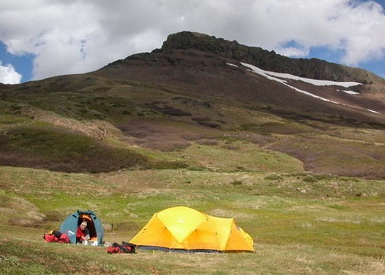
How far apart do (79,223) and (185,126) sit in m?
82.0

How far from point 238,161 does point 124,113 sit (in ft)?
150

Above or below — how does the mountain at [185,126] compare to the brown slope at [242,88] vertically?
below

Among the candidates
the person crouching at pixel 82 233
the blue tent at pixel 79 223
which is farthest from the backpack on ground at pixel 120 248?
the person crouching at pixel 82 233

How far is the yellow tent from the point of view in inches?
1179

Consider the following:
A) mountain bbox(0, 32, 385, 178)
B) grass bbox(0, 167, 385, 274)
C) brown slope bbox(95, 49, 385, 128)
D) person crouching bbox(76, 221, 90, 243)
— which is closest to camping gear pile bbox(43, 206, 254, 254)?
person crouching bbox(76, 221, 90, 243)

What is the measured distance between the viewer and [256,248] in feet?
106

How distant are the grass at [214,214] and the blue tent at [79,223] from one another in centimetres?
184

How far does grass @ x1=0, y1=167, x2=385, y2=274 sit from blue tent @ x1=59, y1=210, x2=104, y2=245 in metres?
1.84

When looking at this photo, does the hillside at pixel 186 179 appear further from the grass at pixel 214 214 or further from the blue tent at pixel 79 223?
the blue tent at pixel 79 223

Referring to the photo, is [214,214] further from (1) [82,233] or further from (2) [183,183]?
(2) [183,183]

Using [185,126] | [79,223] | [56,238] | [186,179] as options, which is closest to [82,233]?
[79,223]

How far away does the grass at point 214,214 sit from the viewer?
894 inches

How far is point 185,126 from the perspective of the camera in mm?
113562

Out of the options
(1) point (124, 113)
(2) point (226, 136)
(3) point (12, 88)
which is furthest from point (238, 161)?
(3) point (12, 88)
